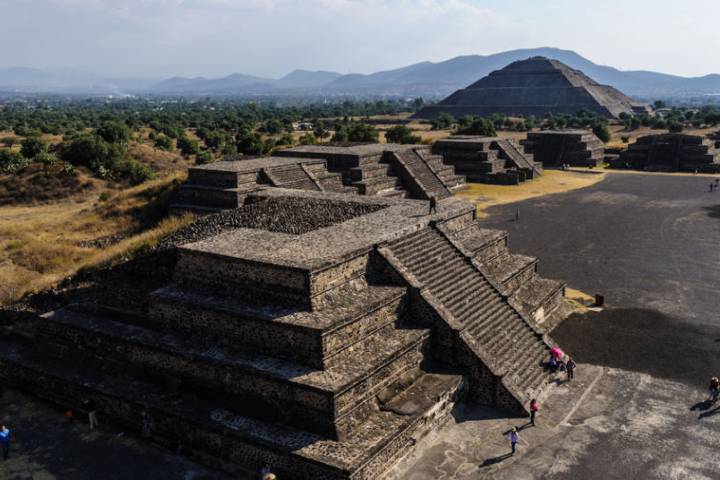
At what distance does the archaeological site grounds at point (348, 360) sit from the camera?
426 inches

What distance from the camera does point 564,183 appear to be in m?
48.3

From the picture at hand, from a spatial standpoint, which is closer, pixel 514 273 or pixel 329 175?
pixel 514 273

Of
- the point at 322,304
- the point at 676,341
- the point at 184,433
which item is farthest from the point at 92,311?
the point at 676,341

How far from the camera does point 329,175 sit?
29.5 m

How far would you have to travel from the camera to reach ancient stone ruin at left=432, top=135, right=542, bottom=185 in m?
46.5

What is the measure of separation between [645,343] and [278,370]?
10.7 metres

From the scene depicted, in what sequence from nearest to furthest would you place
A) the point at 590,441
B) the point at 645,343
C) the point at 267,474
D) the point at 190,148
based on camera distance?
the point at 267,474, the point at 590,441, the point at 645,343, the point at 190,148

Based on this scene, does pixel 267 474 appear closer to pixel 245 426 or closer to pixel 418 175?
pixel 245 426

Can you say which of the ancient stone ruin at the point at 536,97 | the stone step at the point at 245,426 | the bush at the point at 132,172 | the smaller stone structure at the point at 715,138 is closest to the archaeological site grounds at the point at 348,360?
the stone step at the point at 245,426

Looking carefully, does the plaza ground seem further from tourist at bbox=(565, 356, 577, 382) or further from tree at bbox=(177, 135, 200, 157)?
tree at bbox=(177, 135, 200, 157)

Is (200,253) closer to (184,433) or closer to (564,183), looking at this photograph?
(184,433)

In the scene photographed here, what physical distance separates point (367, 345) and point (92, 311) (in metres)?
7.48

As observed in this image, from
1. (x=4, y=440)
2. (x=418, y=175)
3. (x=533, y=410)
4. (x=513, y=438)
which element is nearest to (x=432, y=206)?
(x=533, y=410)

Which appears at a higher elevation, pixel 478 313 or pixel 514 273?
pixel 514 273
